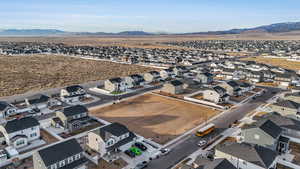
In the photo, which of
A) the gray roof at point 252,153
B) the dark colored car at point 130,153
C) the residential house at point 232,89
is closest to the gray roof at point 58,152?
the dark colored car at point 130,153

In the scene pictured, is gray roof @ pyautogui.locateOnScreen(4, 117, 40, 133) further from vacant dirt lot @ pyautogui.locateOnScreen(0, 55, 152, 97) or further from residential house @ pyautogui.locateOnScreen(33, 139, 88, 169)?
vacant dirt lot @ pyautogui.locateOnScreen(0, 55, 152, 97)

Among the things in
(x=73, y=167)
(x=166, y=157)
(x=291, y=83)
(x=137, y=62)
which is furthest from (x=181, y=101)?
(x=137, y=62)

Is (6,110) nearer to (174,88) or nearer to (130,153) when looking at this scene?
(130,153)

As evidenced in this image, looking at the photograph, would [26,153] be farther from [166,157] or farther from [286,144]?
[286,144]

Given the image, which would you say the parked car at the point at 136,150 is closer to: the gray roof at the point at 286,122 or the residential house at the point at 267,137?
the residential house at the point at 267,137

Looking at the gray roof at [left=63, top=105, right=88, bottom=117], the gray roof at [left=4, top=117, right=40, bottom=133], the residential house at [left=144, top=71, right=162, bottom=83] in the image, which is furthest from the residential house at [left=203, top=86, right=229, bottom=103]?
the gray roof at [left=4, top=117, right=40, bottom=133]

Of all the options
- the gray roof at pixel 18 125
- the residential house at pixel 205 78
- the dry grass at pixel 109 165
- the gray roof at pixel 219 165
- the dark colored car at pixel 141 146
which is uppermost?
the residential house at pixel 205 78
